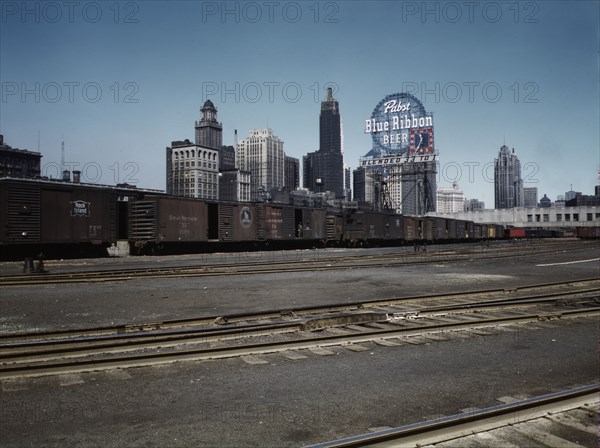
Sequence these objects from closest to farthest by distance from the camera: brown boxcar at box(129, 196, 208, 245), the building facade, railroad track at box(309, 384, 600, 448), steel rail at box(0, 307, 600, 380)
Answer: railroad track at box(309, 384, 600, 448) < steel rail at box(0, 307, 600, 380) < brown boxcar at box(129, 196, 208, 245) < the building facade

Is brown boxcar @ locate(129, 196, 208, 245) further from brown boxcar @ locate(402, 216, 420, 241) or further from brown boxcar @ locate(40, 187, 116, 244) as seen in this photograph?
brown boxcar @ locate(402, 216, 420, 241)

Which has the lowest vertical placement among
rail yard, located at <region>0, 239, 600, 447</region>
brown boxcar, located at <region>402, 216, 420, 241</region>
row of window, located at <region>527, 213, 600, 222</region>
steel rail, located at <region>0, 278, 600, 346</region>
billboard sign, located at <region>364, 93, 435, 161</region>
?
rail yard, located at <region>0, 239, 600, 447</region>

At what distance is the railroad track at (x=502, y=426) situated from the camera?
154 inches

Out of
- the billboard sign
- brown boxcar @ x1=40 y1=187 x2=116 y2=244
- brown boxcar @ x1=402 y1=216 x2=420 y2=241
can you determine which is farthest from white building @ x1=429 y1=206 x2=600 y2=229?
brown boxcar @ x1=40 y1=187 x2=116 y2=244

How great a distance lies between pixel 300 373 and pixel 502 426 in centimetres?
268

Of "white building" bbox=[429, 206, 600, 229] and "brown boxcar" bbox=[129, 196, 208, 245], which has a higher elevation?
"white building" bbox=[429, 206, 600, 229]

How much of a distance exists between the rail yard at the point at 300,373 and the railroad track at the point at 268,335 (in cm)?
3

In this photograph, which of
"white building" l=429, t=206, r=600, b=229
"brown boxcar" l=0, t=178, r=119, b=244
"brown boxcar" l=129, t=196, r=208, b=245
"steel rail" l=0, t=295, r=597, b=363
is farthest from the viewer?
"white building" l=429, t=206, r=600, b=229

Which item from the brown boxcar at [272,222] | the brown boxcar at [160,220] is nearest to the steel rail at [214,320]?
the brown boxcar at [160,220]

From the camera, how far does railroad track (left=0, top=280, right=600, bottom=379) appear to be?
6684mm

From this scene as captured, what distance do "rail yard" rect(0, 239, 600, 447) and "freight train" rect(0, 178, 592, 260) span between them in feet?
42.6

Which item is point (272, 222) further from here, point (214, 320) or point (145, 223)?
point (214, 320)

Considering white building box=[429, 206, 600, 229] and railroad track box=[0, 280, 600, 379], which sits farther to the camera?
white building box=[429, 206, 600, 229]

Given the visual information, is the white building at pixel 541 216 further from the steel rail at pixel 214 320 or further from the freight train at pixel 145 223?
the steel rail at pixel 214 320
